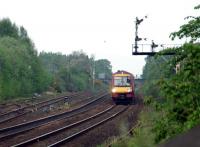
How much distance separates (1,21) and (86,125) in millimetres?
47392

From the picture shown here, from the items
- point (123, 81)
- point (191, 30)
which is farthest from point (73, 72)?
point (191, 30)

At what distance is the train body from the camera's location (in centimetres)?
3966

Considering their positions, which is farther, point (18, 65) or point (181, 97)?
point (18, 65)

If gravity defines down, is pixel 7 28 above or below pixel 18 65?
above

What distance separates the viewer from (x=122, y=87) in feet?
131

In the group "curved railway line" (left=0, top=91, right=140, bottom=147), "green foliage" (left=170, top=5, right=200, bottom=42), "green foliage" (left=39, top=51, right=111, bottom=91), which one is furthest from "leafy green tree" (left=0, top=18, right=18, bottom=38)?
"green foliage" (left=170, top=5, right=200, bottom=42)

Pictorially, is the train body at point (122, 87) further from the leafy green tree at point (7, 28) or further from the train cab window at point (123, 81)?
the leafy green tree at point (7, 28)

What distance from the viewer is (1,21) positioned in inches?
2667

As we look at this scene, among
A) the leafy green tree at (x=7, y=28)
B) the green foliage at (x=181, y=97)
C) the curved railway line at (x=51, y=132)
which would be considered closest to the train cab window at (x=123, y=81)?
the curved railway line at (x=51, y=132)

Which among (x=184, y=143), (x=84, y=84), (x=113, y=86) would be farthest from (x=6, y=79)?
(x=184, y=143)

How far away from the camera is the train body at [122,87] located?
39656 millimetres

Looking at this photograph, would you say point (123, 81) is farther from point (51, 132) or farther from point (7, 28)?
point (7, 28)

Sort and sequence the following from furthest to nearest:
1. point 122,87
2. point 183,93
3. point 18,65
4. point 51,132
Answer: point 18,65 < point 122,87 < point 51,132 < point 183,93

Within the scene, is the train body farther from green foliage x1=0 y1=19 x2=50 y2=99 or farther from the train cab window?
green foliage x1=0 y1=19 x2=50 y2=99
